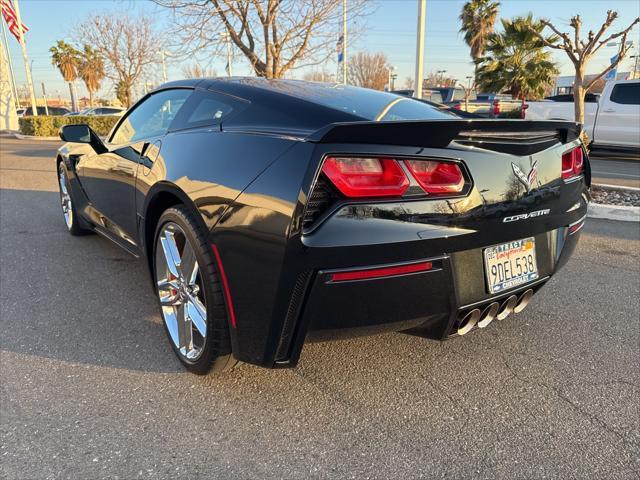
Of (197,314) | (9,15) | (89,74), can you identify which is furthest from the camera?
(89,74)

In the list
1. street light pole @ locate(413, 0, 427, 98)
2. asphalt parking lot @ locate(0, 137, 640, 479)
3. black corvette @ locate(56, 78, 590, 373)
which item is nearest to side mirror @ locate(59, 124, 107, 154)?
asphalt parking lot @ locate(0, 137, 640, 479)

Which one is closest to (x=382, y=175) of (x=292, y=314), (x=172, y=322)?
(x=292, y=314)

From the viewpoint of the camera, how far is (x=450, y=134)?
5.91ft

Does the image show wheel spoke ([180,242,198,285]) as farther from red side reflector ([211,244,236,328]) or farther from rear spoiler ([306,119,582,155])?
rear spoiler ([306,119,582,155])

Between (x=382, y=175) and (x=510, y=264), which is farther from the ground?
(x=382, y=175)

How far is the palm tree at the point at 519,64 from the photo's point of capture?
856 inches

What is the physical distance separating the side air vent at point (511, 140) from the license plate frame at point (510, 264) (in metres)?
0.40

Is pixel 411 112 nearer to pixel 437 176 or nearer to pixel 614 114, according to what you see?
pixel 437 176

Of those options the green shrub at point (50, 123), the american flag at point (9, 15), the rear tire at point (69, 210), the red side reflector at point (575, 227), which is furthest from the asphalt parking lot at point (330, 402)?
the american flag at point (9, 15)

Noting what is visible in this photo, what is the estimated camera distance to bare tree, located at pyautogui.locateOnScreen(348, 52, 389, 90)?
4397 cm

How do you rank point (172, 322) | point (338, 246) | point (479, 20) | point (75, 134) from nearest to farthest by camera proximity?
point (338, 246) → point (172, 322) → point (75, 134) → point (479, 20)

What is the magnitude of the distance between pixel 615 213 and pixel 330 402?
5.03m

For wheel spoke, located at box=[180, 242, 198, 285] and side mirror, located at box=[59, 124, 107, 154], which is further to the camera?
side mirror, located at box=[59, 124, 107, 154]

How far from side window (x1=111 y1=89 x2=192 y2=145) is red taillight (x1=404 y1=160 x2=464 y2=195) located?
5.40ft
